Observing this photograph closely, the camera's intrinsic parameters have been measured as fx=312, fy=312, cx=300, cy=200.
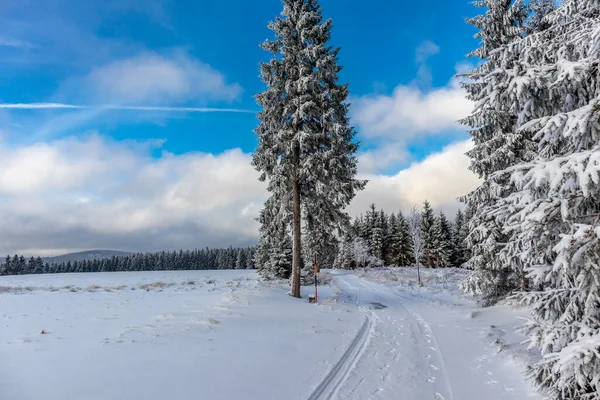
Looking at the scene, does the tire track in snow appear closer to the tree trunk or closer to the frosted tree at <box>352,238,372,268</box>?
the tree trunk

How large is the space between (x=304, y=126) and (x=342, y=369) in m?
11.2

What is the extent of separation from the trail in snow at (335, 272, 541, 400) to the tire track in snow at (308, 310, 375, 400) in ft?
0.40

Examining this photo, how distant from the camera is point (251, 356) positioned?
6641 millimetres

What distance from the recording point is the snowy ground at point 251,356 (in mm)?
5117

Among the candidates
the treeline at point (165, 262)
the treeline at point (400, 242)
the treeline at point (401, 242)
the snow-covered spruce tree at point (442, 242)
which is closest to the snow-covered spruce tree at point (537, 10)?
the treeline at point (401, 242)

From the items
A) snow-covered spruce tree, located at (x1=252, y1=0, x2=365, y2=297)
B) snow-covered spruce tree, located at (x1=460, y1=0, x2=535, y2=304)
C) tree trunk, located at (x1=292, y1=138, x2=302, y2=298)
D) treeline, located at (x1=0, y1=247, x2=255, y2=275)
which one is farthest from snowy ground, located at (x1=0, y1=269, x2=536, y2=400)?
treeline, located at (x1=0, y1=247, x2=255, y2=275)

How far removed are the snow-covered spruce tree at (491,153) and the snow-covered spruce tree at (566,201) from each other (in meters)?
7.51

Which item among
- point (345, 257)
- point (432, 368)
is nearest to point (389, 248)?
point (345, 257)

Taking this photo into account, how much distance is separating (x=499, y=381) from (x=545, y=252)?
336cm

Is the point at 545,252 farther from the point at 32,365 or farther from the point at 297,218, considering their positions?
the point at 297,218

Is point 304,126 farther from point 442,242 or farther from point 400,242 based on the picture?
point 400,242

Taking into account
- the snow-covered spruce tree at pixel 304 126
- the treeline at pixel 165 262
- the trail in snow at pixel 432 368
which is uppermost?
the snow-covered spruce tree at pixel 304 126

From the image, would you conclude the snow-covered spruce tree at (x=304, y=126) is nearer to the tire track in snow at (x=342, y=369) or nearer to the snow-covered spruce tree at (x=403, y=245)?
the tire track in snow at (x=342, y=369)

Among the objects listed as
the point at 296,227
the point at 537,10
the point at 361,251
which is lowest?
the point at 361,251
